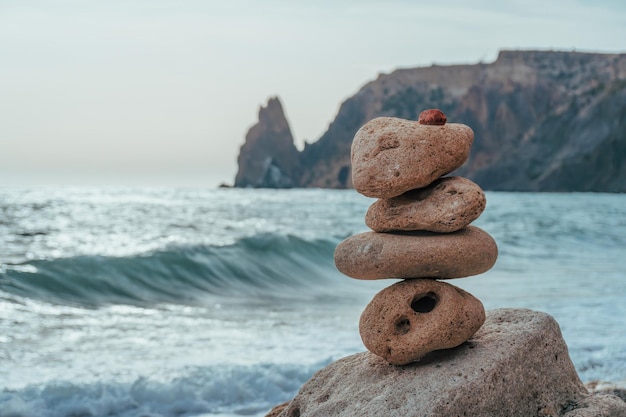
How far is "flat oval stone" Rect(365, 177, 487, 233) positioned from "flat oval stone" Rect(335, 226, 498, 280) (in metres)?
0.09

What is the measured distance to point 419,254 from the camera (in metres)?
5.72

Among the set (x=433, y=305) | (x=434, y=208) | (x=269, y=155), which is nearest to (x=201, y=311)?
(x=433, y=305)

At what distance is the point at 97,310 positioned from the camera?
14.5 metres

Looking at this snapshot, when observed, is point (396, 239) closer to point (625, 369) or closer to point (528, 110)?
point (625, 369)

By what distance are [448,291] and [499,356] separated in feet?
1.74

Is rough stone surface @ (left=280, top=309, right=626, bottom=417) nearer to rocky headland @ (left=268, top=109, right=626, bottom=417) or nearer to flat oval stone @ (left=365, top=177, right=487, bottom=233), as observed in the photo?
rocky headland @ (left=268, top=109, right=626, bottom=417)

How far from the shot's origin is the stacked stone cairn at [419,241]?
5707mm

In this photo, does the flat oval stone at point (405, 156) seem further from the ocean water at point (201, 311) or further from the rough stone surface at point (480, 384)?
the ocean water at point (201, 311)

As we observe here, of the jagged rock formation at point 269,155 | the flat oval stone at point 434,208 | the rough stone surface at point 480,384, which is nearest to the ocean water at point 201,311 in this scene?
the rough stone surface at point 480,384

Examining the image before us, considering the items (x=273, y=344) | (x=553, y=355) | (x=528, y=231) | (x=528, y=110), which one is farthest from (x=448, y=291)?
(x=528, y=110)

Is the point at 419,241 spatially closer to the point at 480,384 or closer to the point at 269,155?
the point at 480,384

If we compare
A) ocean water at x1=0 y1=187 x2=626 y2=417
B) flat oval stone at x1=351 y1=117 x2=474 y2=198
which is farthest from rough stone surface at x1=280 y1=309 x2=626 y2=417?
ocean water at x1=0 y1=187 x2=626 y2=417

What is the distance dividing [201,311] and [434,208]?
940 centimetres

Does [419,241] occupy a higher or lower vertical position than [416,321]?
higher
